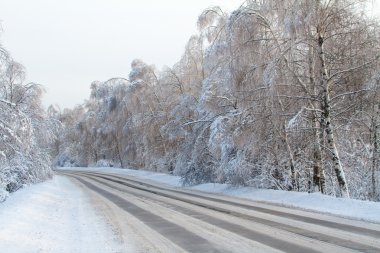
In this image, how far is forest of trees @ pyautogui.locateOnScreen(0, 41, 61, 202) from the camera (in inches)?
586

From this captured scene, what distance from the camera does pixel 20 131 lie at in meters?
14.8

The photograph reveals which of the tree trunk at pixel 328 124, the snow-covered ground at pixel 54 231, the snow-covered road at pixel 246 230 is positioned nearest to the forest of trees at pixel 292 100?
the tree trunk at pixel 328 124

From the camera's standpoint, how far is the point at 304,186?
22.2 m

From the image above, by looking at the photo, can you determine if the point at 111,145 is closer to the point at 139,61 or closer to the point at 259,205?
the point at 139,61

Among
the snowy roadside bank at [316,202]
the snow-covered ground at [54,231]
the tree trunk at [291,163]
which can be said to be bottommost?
the snow-covered ground at [54,231]

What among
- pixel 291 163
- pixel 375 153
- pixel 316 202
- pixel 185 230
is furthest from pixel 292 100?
pixel 185 230

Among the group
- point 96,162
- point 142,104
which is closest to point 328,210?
point 142,104

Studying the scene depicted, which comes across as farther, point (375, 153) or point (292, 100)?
point (375, 153)

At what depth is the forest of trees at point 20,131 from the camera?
14.9 metres

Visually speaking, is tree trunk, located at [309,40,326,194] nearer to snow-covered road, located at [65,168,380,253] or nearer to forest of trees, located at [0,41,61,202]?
snow-covered road, located at [65,168,380,253]

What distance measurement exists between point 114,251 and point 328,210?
7.81 m

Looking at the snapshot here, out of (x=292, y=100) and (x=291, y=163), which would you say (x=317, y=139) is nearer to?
(x=292, y=100)

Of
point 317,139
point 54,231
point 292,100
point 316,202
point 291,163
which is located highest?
point 292,100

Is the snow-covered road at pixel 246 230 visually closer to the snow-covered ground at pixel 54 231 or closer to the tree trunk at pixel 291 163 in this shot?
the snow-covered ground at pixel 54 231
